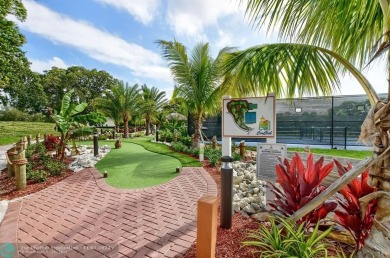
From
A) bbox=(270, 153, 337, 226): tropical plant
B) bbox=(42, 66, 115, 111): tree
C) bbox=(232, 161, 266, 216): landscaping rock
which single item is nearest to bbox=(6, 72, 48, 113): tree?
bbox=(42, 66, 115, 111): tree

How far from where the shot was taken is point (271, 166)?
4070mm

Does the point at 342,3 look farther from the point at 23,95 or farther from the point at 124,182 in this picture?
the point at 23,95

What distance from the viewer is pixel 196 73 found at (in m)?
11.1

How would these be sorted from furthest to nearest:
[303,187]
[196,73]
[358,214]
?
[196,73], [303,187], [358,214]

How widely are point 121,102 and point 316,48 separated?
21787 mm

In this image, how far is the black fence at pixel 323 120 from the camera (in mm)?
11469

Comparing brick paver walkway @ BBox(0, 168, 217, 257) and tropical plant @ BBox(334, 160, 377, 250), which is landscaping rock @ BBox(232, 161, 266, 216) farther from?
tropical plant @ BBox(334, 160, 377, 250)

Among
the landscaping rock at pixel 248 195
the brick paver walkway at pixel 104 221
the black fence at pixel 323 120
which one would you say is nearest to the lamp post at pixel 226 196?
the brick paver walkway at pixel 104 221

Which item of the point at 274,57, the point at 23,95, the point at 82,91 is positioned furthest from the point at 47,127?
the point at 274,57

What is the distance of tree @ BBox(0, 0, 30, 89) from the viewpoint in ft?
50.7

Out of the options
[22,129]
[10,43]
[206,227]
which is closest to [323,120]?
[206,227]

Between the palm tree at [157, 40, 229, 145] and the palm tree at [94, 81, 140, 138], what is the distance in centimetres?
1293

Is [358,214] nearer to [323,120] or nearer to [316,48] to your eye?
[316,48]

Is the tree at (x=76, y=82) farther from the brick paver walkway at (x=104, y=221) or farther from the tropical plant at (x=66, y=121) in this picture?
the brick paver walkway at (x=104, y=221)
